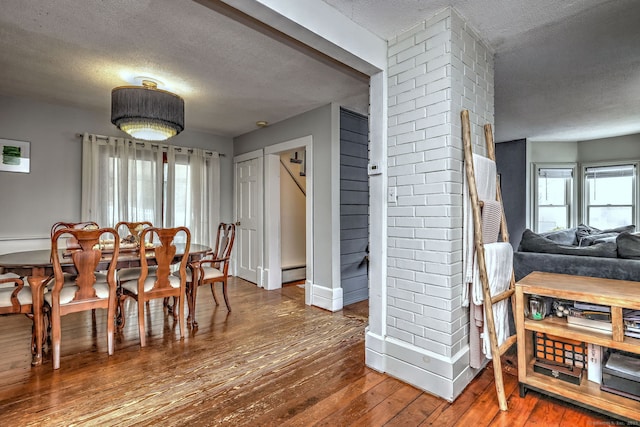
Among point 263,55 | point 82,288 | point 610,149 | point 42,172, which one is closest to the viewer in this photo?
point 82,288

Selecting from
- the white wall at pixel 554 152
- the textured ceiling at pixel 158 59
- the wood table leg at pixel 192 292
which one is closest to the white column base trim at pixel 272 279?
the wood table leg at pixel 192 292

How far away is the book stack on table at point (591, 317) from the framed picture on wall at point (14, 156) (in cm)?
537

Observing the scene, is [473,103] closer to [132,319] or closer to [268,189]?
[268,189]

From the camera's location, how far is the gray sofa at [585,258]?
220 cm

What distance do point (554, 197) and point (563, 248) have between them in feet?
15.7

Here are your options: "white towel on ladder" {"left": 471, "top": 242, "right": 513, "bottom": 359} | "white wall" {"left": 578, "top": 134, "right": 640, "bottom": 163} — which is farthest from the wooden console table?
"white wall" {"left": 578, "top": 134, "right": 640, "bottom": 163}

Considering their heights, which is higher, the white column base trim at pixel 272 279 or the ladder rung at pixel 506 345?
the ladder rung at pixel 506 345

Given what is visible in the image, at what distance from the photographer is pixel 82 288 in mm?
2490

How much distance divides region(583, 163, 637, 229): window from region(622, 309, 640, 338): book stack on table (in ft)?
17.5

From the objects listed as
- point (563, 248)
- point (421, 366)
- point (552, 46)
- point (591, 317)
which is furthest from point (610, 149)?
point (421, 366)

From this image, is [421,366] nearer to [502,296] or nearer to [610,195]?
[502,296]

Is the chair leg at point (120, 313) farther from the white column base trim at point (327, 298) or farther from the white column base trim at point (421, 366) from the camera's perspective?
the white column base trim at point (421, 366)

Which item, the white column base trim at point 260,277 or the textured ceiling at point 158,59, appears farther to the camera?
the white column base trim at point 260,277

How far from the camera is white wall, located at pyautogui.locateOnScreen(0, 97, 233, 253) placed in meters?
3.74
